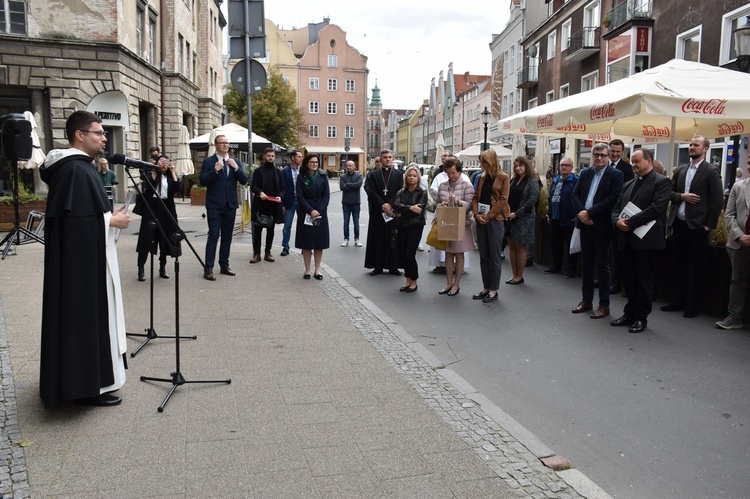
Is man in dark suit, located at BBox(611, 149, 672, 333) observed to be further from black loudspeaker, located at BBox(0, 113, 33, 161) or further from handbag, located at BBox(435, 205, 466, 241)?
black loudspeaker, located at BBox(0, 113, 33, 161)

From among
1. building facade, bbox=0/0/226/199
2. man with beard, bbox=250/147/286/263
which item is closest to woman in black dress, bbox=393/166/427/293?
man with beard, bbox=250/147/286/263

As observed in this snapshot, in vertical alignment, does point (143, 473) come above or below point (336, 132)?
below

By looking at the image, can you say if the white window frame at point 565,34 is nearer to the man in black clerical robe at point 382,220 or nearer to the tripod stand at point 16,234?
the man in black clerical robe at point 382,220

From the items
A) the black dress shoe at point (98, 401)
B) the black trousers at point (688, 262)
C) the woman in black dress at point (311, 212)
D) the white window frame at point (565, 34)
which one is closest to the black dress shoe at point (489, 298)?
the black trousers at point (688, 262)

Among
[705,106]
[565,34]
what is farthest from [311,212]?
[565,34]

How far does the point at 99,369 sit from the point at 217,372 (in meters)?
1.20

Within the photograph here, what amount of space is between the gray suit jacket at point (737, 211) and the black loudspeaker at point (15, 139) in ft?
34.0

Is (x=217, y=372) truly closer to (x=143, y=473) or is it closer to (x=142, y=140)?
(x=143, y=473)

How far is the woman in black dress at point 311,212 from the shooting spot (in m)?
9.91

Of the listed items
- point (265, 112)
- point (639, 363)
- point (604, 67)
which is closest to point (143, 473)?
point (639, 363)

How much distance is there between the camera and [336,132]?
283 feet

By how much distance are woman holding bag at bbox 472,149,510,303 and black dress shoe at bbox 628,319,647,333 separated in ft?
6.62

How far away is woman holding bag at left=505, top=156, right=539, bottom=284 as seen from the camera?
9828 millimetres

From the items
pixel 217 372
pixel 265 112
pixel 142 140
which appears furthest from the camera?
pixel 265 112
